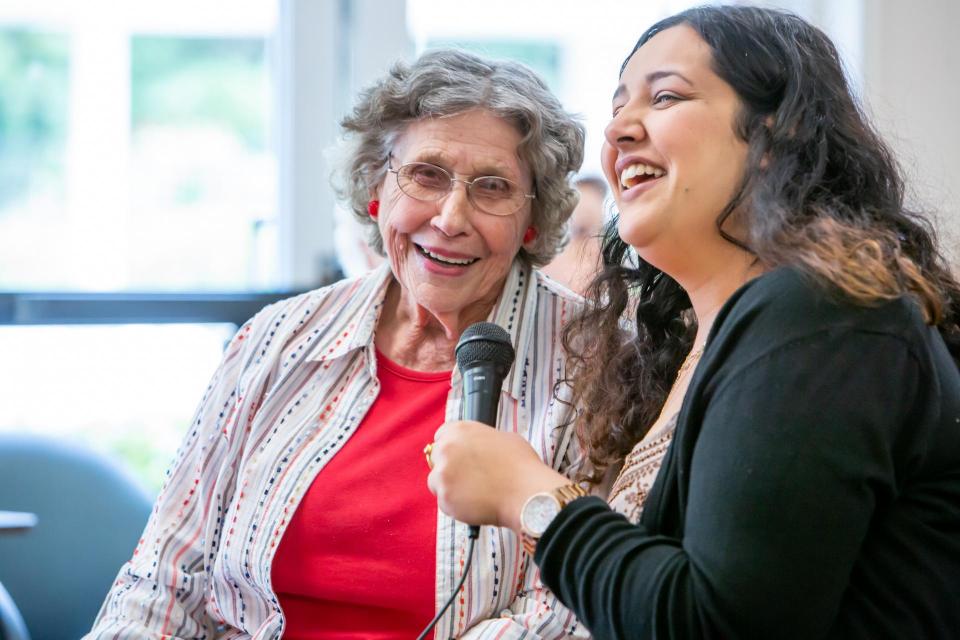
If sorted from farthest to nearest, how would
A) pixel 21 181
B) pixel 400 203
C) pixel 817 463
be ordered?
pixel 21 181, pixel 400 203, pixel 817 463

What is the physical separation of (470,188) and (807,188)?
722mm

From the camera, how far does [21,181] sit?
3332 millimetres

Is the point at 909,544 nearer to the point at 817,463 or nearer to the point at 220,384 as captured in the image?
the point at 817,463

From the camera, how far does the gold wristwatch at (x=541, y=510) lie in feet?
3.77

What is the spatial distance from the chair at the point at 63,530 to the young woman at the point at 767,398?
136 centimetres

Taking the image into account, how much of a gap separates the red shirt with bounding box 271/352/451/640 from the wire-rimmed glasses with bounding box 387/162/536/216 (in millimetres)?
387

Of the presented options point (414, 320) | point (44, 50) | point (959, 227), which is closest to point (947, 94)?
point (959, 227)

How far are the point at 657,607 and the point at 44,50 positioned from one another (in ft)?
9.72

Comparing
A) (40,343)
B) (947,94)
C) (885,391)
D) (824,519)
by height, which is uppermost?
(947,94)

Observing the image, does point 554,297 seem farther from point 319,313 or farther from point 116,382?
point 116,382

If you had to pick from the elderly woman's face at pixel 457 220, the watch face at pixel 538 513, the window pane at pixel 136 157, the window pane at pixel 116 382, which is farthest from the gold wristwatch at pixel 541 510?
the window pane at pixel 136 157

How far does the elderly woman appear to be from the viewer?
1668 mm

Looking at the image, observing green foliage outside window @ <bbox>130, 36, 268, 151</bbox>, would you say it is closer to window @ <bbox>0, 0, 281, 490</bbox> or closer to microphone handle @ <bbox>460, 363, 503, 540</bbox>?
window @ <bbox>0, 0, 281, 490</bbox>

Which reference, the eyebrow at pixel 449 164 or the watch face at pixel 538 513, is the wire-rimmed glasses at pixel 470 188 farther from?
the watch face at pixel 538 513
